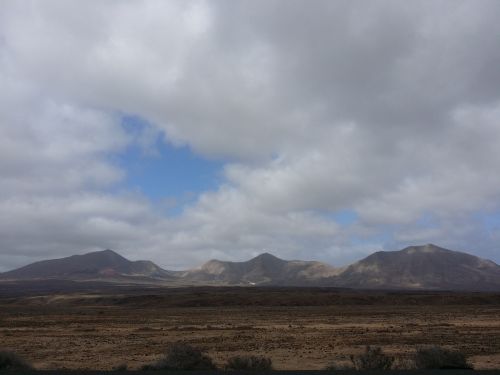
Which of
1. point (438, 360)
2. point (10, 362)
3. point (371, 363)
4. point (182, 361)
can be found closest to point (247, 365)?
point (182, 361)

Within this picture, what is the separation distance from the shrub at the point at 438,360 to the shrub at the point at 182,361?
6640 mm

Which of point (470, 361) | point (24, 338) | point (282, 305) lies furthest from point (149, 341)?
point (282, 305)

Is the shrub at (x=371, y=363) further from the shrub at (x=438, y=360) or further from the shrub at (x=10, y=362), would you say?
the shrub at (x=10, y=362)

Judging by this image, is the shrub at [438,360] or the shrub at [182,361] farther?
the shrub at [182,361]

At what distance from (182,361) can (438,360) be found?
805cm

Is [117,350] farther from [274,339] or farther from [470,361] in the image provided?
[470,361]

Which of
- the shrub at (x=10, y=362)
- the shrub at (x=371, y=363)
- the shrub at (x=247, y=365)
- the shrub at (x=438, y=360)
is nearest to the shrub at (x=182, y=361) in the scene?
the shrub at (x=247, y=365)

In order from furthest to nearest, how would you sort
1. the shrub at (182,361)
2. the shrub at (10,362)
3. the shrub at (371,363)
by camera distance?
1. the shrub at (10,362)
2. the shrub at (182,361)
3. the shrub at (371,363)

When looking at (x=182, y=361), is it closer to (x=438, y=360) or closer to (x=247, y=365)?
(x=247, y=365)

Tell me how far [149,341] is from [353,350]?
1318cm

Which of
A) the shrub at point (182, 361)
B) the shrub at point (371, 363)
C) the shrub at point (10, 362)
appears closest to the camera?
the shrub at point (371, 363)

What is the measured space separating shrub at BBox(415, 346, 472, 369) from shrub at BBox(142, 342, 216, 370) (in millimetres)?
6640

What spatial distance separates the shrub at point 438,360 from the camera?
16.5 meters

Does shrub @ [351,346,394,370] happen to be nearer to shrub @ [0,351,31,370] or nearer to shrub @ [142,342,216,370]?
shrub @ [142,342,216,370]
